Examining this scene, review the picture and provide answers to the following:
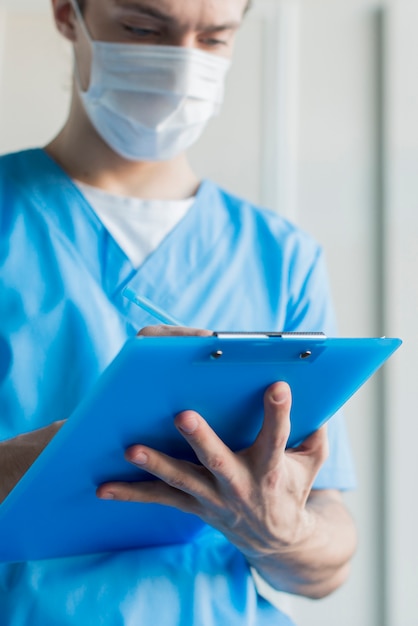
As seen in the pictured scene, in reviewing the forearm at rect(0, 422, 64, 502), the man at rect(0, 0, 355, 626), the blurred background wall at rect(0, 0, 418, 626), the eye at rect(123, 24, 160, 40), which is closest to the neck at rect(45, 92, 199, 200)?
the man at rect(0, 0, 355, 626)

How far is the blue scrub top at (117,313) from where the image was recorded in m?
0.72

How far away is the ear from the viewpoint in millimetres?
951

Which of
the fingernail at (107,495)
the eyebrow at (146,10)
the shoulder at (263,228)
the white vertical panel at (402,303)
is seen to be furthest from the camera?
the white vertical panel at (402,303)

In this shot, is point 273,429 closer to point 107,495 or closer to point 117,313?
point 107,495

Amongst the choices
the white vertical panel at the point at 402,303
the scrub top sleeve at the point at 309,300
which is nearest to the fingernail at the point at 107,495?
the scrub top sleeve at the point at 309,300

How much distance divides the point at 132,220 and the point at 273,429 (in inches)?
16.4

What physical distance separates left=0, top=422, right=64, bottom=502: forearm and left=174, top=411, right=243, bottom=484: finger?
111mm

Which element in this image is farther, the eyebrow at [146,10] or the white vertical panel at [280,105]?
the white vertical panel at [280,105]

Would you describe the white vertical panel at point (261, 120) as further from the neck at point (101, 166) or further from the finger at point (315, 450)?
the finger at point (315, 450)

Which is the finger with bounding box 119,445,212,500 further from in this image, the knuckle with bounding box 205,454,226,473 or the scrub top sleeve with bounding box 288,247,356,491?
the scrub top sleeve with bounding box 288,247,356,491

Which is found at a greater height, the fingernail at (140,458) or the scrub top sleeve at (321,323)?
the fingernail at (140,458)

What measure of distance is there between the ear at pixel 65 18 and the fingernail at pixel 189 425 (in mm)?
606

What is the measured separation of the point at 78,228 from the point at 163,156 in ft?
0.49

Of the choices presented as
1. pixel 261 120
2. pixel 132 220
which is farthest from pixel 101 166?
pixel 261 120
